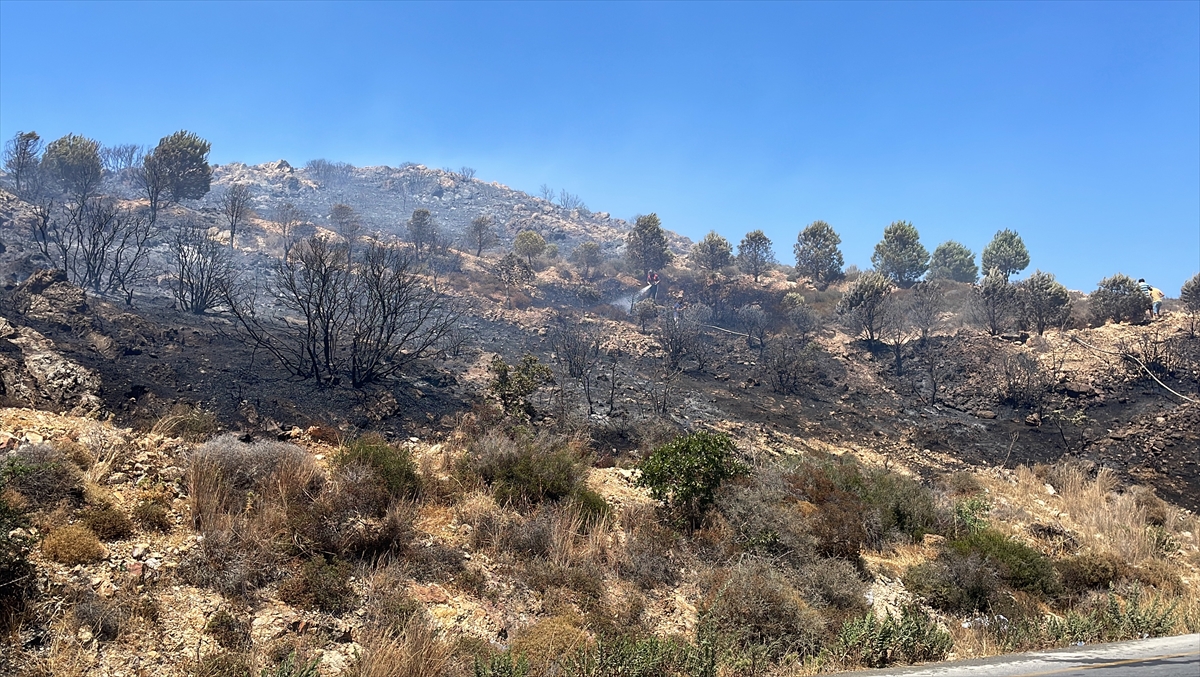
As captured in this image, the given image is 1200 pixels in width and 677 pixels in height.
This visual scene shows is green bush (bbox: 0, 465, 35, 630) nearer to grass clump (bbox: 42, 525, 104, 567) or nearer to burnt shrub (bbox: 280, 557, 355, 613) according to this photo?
grass clump (bbox: 42, 525, 104, 567)

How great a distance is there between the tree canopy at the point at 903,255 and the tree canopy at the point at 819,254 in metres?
3.70

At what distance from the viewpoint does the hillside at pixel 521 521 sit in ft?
16.7

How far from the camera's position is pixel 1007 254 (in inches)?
1940

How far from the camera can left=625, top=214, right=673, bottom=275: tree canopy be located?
178 feet

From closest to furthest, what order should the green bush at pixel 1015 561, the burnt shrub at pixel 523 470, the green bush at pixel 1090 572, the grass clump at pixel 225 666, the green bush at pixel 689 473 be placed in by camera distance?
the grass clump at pixel 225 666 < the green bush at pixel 1015 561 < the burnt shrub at pixel 523 470 < the green bush at pixel 1090 572 < the green bush at pixel 689 473

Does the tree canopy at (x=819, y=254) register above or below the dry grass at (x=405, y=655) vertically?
above

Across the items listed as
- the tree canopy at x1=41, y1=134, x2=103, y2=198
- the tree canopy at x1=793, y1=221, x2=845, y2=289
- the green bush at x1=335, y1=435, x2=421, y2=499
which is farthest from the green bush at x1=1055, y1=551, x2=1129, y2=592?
the tree canopy at x1=41, y1=134, x2=103, y2=198

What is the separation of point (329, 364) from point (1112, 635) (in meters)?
15.5

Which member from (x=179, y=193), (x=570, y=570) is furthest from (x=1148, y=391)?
(x=179, y=193)

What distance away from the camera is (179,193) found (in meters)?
48.1

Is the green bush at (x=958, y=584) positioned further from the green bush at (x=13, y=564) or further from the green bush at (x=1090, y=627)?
the green bush at (x=13, y=564)

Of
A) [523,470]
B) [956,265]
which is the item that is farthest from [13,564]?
[956,265]

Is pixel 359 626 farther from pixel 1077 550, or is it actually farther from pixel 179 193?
pixel 179 193

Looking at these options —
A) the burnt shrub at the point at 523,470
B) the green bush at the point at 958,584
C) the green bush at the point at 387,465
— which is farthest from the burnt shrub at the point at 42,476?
the green bush at the point at 958,584
